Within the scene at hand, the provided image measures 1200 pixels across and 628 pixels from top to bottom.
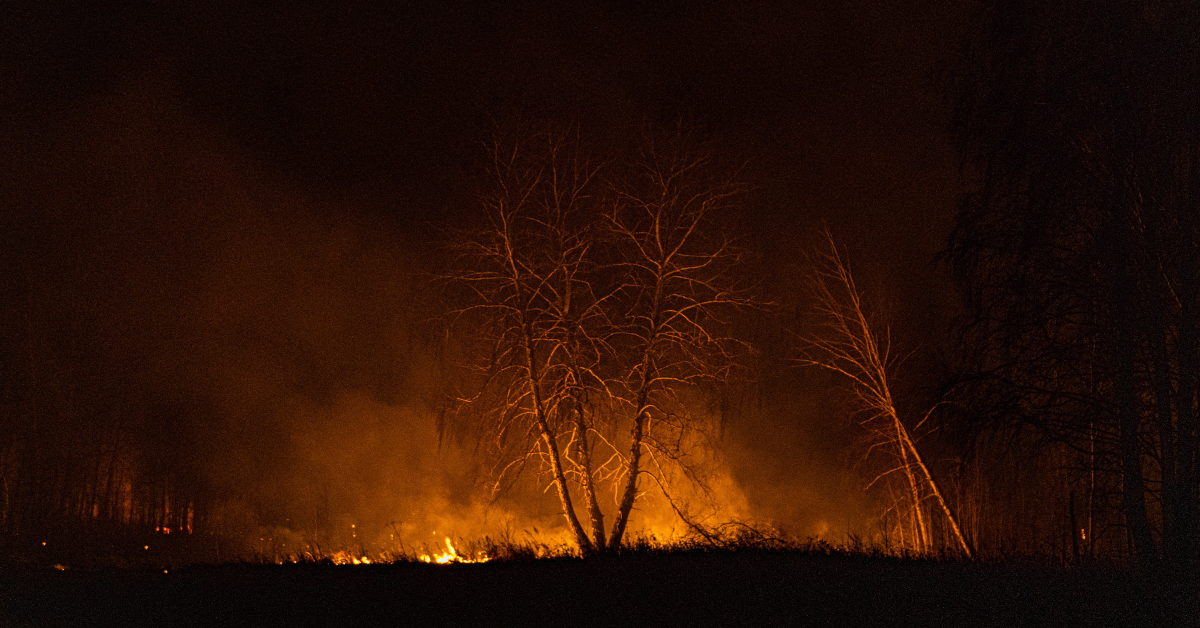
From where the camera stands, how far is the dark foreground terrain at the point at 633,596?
7555 mm

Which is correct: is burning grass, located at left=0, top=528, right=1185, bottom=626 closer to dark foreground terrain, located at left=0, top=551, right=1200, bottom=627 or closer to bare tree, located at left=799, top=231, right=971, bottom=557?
dark foreground terrain, located at left=0, top=551, right=1200, bottom=627

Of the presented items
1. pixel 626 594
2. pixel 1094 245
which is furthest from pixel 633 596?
pixel 1094 245

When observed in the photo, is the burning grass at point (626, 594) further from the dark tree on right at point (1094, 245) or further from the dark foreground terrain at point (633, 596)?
the dark tree on right at point (1094, 245)

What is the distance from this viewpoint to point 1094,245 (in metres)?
10.7

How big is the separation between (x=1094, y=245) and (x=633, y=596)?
7216 millimetres

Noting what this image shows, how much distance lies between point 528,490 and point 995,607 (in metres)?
15.3

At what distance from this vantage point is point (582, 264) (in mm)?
16500

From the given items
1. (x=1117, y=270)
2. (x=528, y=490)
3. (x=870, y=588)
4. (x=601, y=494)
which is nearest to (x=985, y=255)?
(x=1117, y=270)

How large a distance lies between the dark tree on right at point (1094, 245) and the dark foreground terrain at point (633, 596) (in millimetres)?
2101

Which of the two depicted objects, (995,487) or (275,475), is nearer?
(995,487)

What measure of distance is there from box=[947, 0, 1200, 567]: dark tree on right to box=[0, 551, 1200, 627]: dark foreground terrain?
2101 mm

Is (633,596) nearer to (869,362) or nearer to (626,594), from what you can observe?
(626,594)

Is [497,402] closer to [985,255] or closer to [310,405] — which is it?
[985,255]

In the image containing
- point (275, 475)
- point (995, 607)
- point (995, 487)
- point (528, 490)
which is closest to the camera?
point (995, 607)
